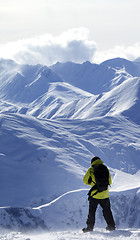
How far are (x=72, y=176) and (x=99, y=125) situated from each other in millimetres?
74985

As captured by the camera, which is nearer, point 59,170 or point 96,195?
point 96,195

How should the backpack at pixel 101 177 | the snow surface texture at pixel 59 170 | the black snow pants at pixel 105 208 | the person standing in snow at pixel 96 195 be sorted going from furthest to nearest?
the snow surface texture at pixel 59 170 < the black snow pants at pixel 105 208 < the person standing in snow at pixel 96 195 < the backpack at pixel 101 177

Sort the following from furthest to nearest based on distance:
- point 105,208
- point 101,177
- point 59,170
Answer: point 59,170, point 105,208, point 101,177

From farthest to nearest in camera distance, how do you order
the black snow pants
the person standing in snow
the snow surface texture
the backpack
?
1. the snow surface texture
2. the black snow pants
3. the person standing in snow
4. the backpack

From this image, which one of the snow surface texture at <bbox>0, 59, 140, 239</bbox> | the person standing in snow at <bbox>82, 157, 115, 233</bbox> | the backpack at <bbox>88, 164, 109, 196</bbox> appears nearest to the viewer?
the backpack at <bbox>88, 164, 109, 196</bbox>

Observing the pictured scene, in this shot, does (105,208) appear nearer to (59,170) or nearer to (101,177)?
(101,177)

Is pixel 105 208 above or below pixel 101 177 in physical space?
below

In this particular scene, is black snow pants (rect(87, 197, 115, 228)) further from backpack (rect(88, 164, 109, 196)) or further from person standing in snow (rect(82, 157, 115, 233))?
backpack (rect(88, 164, 109, 196))

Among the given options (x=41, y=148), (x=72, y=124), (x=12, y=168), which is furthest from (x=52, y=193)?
(x=72, y=124)

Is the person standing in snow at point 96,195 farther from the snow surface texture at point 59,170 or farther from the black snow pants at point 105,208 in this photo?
the snow surface texture at point 59,170

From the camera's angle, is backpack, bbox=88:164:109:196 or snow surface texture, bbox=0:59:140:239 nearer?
backpack, bbox=88:164:109:196

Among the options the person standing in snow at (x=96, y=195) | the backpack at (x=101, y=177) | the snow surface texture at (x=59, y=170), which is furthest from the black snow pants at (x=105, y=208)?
the snow surface texture at (x=59, y=170)

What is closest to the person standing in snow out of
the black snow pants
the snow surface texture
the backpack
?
the black snow pants

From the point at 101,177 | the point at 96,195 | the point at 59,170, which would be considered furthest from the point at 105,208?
the point at 59,170
